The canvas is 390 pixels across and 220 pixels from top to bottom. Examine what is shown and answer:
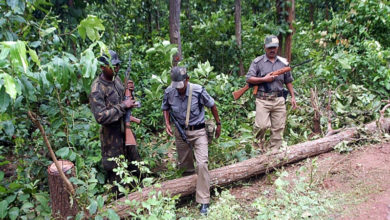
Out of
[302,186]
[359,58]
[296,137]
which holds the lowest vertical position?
[296,137]

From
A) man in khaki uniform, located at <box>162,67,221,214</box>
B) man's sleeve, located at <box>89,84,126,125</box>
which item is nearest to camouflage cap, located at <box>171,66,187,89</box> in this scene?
man in khaki uniform, located at <box>162,67,221,214</box>

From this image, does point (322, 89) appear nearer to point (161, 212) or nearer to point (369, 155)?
point (369, 155)

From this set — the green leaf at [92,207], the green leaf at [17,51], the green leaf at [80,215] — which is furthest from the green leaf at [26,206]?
the green leaf at [17,51]

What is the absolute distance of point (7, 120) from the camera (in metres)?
3.19

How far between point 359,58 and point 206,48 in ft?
11.8

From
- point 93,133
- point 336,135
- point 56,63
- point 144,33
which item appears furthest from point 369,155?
point 144,33

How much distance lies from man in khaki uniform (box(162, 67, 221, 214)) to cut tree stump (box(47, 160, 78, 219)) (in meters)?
1.43

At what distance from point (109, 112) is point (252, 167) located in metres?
2.08

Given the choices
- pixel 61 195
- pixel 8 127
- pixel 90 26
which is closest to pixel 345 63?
pixel 90 26

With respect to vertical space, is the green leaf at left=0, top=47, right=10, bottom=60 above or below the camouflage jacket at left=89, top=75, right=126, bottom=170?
above

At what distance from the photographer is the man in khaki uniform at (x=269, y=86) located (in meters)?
4.79

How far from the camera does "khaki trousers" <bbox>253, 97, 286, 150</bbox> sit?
192 inches

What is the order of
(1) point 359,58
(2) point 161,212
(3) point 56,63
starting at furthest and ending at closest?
(1) point 359,58
(2) point 161,212
(3) point 56,63

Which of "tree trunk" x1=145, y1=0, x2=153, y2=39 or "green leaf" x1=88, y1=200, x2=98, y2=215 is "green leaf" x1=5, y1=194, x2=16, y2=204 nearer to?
"green leaf" x1=88, y1=200, x2=98, y2=215
